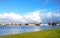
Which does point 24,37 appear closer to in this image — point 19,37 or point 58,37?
point 19,37

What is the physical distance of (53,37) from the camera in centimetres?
1093

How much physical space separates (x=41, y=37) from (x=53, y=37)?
81cm

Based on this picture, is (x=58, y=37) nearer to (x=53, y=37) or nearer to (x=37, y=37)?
(x=53, y=37)

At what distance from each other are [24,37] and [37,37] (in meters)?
0.89

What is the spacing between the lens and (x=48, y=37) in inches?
432

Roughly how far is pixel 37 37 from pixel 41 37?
0.27m

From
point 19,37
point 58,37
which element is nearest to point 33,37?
point 19,37

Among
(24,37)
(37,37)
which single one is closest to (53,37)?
(37,37)

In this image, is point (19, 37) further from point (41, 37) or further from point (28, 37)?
point (41, 37)

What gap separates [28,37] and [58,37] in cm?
202

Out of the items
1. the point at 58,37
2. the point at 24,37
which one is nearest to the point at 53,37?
the point at 58,37

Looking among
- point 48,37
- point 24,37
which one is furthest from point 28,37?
point 48,37

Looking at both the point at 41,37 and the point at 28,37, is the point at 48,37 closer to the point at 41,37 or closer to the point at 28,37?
the point at 41,37

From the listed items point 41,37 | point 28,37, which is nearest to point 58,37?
point 41,37
